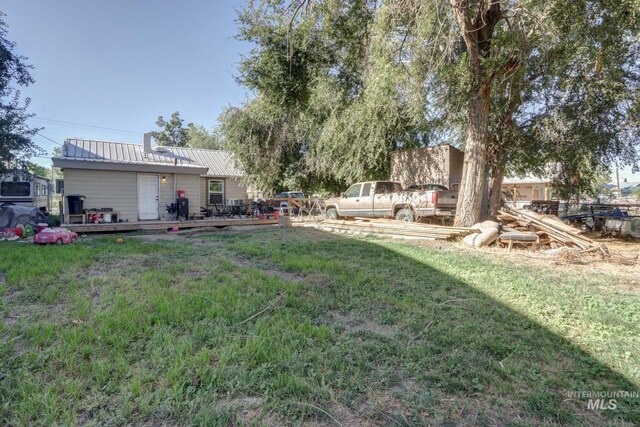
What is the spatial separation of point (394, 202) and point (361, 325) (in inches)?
330

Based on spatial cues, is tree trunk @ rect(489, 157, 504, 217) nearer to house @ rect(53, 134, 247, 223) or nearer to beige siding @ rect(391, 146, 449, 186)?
beige siding @ rect(391, 146, 449, 186)

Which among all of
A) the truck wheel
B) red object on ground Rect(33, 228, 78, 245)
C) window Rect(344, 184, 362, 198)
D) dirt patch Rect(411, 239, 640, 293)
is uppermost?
window Rect(344, 184, 362, 198)

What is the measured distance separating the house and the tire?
8.92 meters

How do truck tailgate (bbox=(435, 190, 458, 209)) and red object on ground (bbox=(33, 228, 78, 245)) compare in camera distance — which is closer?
red object on ground (bbox=(33, 228, 78, 245))

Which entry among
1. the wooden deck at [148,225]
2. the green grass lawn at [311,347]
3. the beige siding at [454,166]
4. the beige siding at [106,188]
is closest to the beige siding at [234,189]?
the beige siding at [106,188]

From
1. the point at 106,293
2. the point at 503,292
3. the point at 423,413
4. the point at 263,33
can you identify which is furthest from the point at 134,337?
the point at 263,33

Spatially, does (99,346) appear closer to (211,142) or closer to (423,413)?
(423,413)

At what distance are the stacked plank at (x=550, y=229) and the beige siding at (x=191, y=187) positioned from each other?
12.4m

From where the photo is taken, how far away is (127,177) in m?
12.9

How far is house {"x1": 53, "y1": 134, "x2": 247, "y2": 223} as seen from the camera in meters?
11.9

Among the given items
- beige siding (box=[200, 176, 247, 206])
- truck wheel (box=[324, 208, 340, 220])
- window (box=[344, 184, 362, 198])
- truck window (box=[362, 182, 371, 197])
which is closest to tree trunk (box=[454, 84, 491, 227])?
truck window (box=[362, 182, 371, 197])

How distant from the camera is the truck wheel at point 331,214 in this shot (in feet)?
45.6

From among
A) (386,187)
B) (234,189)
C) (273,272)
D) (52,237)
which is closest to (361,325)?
(273,272)

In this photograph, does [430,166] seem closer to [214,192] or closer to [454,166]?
[454,166]
